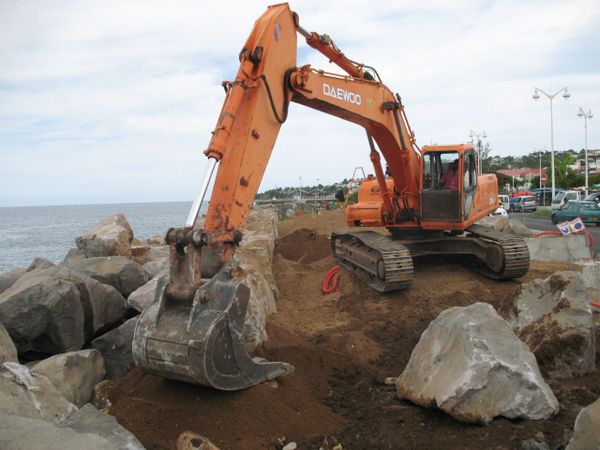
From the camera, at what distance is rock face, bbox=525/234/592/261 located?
1274 cm

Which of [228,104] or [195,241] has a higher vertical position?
[228,104]

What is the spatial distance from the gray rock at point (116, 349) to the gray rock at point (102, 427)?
7.13 feet

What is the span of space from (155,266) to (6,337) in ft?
18.0

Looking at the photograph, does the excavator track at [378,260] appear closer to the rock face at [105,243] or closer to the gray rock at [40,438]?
the rock face at [105,243]

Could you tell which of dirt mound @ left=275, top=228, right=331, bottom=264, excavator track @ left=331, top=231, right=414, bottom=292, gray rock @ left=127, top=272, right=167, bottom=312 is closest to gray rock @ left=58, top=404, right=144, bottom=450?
gray rock @ left=127, top=272, right=167, bottom=312

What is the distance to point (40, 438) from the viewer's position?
304 cm

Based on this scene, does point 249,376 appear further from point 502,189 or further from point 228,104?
point 502,189

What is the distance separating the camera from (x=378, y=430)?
4695 millimetres

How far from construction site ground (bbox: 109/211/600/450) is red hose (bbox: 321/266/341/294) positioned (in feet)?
5.94

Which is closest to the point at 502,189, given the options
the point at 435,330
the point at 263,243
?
the point at 263,243

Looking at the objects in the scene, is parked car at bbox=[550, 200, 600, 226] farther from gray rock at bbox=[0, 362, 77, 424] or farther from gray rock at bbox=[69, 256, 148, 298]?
gray rock at bbox=[0, 362, 77, 424]

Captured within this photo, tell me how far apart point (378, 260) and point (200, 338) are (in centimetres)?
527

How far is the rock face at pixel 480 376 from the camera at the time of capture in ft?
14.8

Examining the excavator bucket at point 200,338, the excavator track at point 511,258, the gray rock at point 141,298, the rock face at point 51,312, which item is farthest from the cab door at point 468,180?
the rock face at point 51,312
